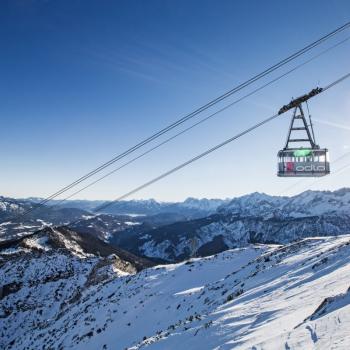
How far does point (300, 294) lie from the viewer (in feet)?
60.7

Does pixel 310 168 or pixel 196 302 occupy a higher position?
pixel 310 168

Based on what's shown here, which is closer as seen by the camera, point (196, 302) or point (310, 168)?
point (310, 168)

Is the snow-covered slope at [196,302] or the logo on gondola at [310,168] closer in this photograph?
the snow-covered slope at [196,302]

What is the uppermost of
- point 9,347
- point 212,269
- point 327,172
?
point 327,172

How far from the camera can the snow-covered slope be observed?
1367 cm

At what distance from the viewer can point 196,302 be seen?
3183 cm

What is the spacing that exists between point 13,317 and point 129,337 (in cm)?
4430

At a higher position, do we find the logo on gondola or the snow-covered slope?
the logo on gondola

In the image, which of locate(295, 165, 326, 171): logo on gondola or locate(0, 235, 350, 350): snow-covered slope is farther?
locate(295, 165, 326, 171): logo on gondola

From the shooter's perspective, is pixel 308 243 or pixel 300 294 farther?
pixel 308 243

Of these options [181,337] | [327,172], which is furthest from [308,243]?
[181,337]

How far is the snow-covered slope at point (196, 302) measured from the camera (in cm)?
1367

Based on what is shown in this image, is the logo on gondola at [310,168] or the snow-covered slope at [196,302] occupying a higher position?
the logo on gondola at [310,168]

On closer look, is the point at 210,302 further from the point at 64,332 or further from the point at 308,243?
the point at 64,332
